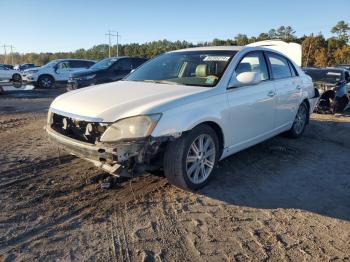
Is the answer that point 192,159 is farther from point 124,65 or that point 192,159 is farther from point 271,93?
point 124,65

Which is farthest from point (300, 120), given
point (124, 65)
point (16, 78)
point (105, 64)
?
point (16, 78)

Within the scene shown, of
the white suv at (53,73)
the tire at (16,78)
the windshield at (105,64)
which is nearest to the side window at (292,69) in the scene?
the windshield at (105,64)

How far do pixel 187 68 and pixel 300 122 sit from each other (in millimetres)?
2873

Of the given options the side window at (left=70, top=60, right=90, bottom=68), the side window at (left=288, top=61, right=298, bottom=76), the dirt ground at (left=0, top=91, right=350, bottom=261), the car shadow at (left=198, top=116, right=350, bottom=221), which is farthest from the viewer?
the side window at (left=70, top=60, right=90, bottom=68)

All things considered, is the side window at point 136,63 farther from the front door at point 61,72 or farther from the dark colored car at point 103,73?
the front door at point 61,72

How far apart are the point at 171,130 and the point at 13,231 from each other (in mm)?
1770

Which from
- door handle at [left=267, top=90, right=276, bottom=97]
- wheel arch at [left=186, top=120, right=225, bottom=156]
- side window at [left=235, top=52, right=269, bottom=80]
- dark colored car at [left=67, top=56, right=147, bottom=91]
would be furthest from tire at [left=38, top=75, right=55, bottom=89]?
wheel arch at [left=186, top=120, right=225, bottom=156]

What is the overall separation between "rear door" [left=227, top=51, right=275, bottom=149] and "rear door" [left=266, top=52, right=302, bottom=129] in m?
0.22

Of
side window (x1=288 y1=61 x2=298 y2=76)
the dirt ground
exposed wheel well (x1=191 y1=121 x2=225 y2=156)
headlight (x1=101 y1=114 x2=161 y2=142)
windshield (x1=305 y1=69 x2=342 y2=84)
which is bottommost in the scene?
the dirt ground

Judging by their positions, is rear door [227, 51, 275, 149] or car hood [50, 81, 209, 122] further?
rear door [227, 51, 275, 149]

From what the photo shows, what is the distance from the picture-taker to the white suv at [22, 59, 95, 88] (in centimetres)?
1916

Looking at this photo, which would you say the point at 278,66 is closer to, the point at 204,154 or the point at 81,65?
the point at 204,154

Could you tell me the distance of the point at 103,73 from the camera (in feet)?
43.9

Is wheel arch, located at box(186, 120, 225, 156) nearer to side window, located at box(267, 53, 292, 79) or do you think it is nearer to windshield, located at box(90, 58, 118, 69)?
side window, located at box(267, 53, 292, 79)
